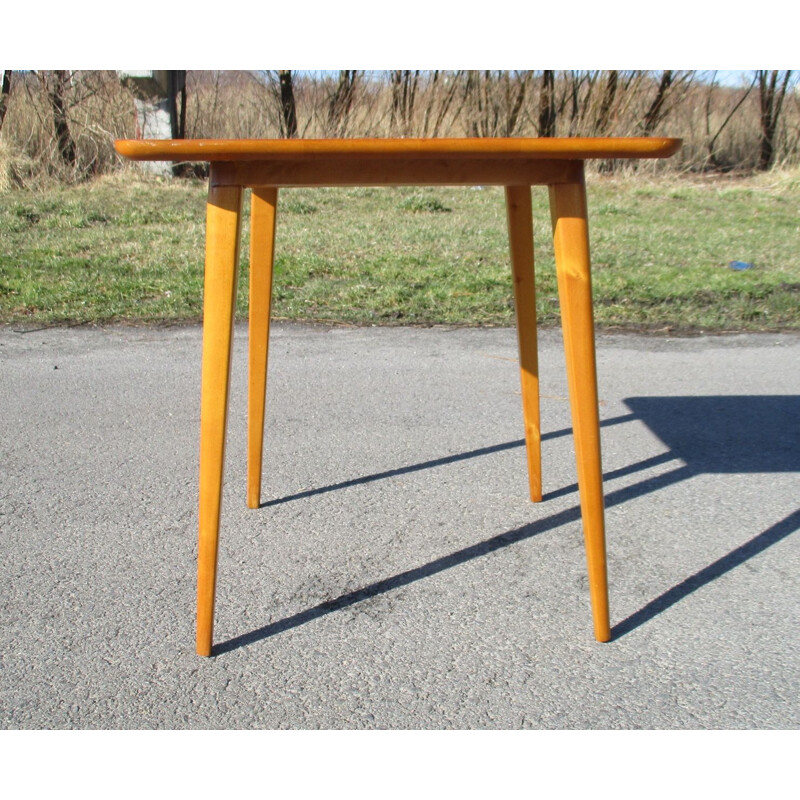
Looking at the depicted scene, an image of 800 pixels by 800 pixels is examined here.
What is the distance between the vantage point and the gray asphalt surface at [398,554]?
1.73 meters

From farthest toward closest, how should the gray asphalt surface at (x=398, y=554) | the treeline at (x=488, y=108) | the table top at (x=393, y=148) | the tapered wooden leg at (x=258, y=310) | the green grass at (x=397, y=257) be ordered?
1. the treeline at (x=488, y=108)
2. the green grass at (x=397, y=257)
3. the tapered wooden leg at (x=258, y=310)
4. the gray asphalt surface at (x=398, y=554)
5. the table top at (x=393, y=148)

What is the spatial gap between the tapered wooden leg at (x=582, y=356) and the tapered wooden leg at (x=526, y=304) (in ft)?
1.67

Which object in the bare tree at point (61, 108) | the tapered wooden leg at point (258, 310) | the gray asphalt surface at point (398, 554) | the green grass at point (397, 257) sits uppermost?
the bare tree at point (61, 108)

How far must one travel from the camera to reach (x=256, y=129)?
9117mm

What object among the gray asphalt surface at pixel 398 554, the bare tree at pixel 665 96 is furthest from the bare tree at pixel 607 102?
the gray asphalt surface at pixel 398 554

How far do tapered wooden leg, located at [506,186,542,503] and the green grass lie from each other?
2.18m

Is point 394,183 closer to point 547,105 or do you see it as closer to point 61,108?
point 61,108

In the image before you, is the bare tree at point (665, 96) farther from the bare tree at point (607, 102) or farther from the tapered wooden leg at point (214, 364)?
the tapered wooden leg at point (214, 364)

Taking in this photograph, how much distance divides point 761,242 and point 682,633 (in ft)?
16.6

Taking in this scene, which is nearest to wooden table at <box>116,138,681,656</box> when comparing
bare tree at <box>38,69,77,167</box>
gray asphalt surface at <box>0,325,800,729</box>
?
gray asphalt surface at <box>0,325,800,729</box>

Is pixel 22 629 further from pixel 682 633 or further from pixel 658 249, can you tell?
pixel 658 249

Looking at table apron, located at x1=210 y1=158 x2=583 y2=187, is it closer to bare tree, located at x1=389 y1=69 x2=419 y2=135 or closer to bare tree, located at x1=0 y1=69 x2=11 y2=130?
bare tree, located at x1=0 y1=69 x2=11 y2=130

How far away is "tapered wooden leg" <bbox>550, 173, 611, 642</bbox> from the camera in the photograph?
179 centimetres

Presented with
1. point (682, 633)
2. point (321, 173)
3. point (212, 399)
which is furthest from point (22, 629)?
point (682, 633)
